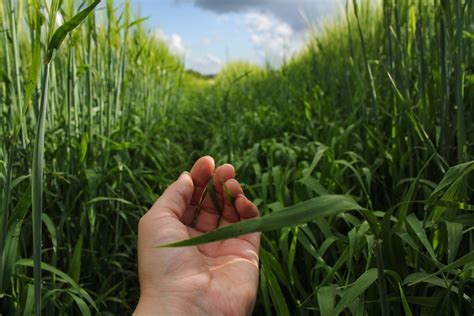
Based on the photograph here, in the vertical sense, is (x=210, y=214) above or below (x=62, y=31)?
below

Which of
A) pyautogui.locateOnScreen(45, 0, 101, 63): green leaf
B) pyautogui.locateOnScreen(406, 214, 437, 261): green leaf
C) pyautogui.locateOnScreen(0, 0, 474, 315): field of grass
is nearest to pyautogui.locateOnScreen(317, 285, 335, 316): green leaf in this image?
pyautogui.locateOnScreen(0, 0, 474, 315): field of grass

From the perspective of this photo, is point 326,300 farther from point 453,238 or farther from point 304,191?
point 304,191

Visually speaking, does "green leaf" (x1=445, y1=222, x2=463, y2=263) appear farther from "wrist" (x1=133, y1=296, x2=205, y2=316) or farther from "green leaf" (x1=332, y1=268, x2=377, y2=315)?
"wrist" (x1=133, y1=296, x2=205, y2=316)

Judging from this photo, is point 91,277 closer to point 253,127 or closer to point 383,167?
point 383,167

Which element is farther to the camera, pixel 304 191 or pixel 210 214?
pixel 304 191

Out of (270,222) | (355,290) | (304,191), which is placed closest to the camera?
(270,222)

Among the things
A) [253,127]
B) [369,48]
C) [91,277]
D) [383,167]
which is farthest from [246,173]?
[369,48]

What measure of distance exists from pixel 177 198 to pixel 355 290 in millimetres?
299

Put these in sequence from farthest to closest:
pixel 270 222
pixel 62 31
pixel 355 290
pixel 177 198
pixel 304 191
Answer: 1. pixel 304 191
2. pixel 177 198
3. pixel 355 290
4. pixel 62 31
5. pixel 270 222

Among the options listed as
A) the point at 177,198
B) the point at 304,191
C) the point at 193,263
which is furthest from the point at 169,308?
the point at 304,191

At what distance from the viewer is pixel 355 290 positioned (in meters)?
0.57

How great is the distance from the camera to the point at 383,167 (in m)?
1.14

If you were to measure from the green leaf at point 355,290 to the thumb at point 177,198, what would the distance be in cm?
28

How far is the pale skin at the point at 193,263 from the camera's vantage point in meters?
0.61
